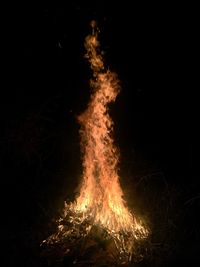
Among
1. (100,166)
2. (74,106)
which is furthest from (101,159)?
(74,106)

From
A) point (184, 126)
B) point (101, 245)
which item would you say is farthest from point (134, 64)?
point (101, 245)

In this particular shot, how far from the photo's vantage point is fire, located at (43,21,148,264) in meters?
5.44

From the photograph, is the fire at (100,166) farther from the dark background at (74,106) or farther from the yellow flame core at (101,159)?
the dark background at (74,106)

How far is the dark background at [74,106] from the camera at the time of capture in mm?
5254

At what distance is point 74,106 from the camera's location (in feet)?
19.5

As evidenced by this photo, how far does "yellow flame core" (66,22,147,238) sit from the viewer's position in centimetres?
548

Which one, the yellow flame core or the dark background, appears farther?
the yellow flame core

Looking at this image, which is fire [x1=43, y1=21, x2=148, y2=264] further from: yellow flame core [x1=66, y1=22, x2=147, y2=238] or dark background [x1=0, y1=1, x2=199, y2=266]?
dark background [x1=0, y1=1, x2=199, y2=266]

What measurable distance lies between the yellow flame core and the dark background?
148mm

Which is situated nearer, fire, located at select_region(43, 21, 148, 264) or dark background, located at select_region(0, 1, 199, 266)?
dark background, located at select_region(0, 1, 199, 266)

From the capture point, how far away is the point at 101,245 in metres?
5.09

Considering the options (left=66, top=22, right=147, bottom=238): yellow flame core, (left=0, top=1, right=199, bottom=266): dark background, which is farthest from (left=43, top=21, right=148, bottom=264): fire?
(left=0, top=1, right=199, bottom=266): dark background

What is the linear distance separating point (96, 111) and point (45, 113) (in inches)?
42.5

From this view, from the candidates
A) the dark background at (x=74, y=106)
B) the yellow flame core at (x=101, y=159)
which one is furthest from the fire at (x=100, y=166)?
the dark background at (x=74, y=106)
